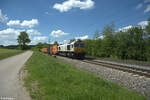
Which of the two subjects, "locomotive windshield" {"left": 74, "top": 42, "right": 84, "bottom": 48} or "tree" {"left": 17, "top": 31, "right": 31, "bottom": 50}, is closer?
"locomotive windshield" {"left": 74, "top": 42, "right": 84, "bottom": 48}

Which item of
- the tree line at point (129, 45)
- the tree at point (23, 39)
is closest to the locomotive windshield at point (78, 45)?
the tree line at point (129, 45)

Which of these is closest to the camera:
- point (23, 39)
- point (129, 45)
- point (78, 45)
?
point (129, 45)

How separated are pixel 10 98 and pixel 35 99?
3.18ft

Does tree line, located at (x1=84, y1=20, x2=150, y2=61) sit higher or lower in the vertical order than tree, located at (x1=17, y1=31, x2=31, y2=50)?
lower

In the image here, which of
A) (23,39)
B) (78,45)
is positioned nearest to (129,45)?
(78,45)

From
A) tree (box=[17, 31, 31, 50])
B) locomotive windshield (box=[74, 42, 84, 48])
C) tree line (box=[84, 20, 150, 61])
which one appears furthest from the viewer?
tree (box=[17, 31, 31, 50])

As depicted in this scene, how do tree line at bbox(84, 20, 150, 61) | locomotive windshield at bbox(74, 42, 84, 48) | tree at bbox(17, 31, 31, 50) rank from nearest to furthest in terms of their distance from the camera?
tree line at bbox(84, 20, 150, 61) < locomotive windshield at bbox(74, 42, 84, 48) < tree at bbox(17, 31, 31, 50)

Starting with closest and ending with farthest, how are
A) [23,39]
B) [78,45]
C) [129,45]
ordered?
→ [129,45] < [78,45] < [23,39]

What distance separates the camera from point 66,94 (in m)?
3.96

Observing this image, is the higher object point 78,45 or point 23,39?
point 23,39

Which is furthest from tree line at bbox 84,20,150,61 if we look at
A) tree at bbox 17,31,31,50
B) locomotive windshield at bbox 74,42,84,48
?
tree at bbox 17,31,31,50

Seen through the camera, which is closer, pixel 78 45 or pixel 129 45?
pixel 129 45

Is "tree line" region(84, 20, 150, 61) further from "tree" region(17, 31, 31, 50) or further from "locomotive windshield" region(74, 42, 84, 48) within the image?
"tree" region(17, 31, 31, 50)

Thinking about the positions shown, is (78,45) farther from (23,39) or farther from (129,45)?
(23,39)
